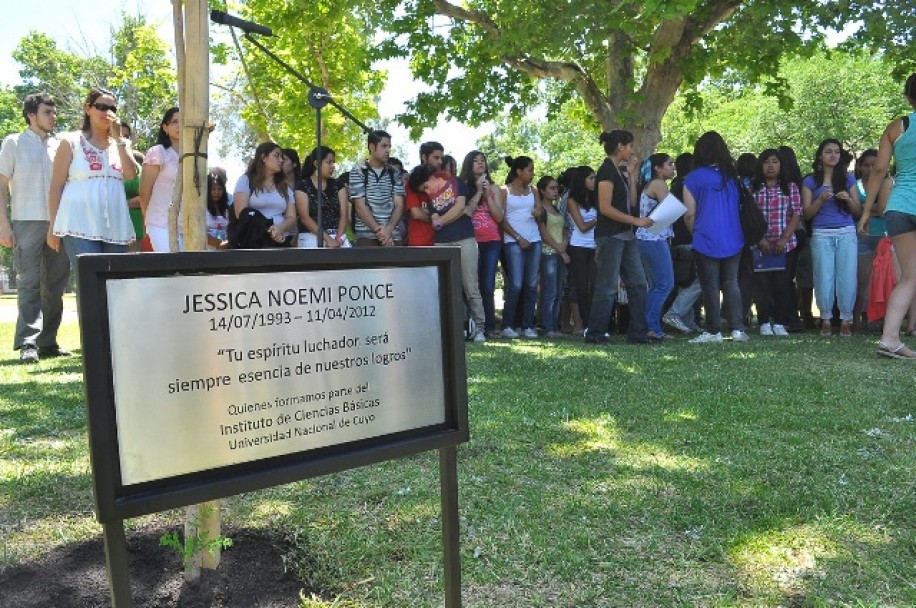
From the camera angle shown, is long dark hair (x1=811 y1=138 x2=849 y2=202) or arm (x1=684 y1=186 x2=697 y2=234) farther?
long dark hair (x1=811 y1=138 x2=849 y2=202)

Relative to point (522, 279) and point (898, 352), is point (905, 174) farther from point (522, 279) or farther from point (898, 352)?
point (522, 279)

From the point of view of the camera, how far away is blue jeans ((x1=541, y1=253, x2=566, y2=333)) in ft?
31.5

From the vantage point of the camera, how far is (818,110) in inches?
1158

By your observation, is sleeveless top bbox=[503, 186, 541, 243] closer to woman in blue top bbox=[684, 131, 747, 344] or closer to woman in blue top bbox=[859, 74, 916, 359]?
woman in blue top bbox=[684, 131, 747, 344]

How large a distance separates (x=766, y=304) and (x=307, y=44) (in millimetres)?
13239

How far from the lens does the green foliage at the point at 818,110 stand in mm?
28062

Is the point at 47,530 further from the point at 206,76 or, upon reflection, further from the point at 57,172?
the point at 57,172

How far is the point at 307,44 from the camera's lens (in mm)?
18719

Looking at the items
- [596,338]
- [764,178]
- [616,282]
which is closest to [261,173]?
[616,282]

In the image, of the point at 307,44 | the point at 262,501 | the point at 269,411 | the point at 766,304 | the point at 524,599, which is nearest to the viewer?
the point at 269,411

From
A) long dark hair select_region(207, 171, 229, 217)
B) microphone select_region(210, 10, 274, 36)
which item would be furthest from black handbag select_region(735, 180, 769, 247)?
microphone select_region(210, 10, 274, 36)

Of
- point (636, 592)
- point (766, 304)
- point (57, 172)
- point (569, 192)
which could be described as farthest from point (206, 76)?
point (766, 304)

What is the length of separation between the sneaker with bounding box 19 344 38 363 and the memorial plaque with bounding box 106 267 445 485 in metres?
5.98

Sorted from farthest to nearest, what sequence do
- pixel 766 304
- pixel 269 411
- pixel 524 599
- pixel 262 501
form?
1. pixel 766 304
2. pixel 262 501
3. pixel 524 599
4. pixel 269 411
